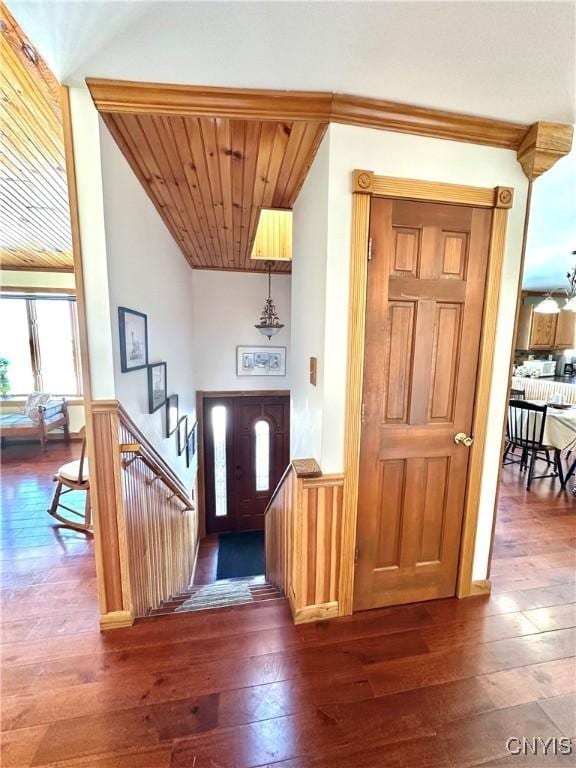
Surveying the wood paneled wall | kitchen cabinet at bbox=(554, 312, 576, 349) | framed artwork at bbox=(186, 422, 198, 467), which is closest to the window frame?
framed artwork at bbox=(186, 422, 198, 467)

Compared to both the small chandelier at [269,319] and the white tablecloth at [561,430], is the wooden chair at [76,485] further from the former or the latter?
the white tablecloth at [561,430]

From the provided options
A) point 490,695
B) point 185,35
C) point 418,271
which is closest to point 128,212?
point 185,35

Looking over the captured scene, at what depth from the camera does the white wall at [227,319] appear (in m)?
4.24

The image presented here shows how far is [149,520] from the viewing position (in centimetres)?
208

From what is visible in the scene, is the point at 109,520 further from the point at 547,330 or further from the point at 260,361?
the point at 547,330

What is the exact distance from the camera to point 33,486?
135 inches

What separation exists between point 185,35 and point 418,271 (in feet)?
4.14

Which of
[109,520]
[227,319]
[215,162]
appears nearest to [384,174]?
[215,162]

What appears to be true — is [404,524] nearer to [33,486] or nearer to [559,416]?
[559,416]

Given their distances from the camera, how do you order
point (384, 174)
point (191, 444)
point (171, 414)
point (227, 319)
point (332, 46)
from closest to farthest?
point (332, 46) < point (384, 174) < point (171, 414) < point (191, 444) < point (227, 319)

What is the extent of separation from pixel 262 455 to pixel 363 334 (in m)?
3.54

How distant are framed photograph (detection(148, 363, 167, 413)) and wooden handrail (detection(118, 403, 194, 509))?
0.87ft

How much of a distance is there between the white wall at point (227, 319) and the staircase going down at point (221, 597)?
8.26 feet

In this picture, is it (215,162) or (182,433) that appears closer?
(215,162)
